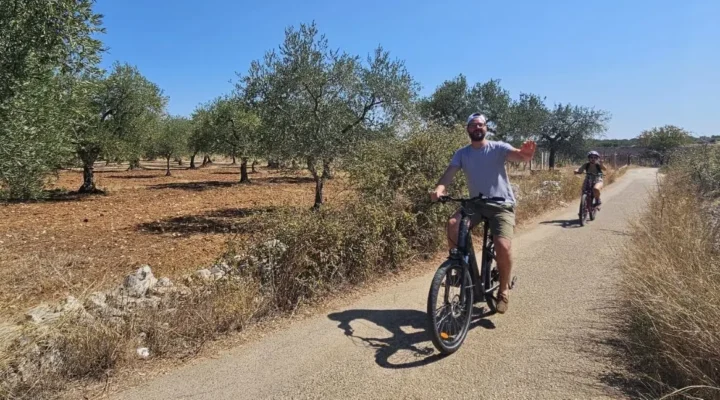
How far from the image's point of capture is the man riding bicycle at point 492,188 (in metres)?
4.34

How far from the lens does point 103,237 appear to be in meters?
12.4

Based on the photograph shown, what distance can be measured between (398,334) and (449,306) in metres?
0.66

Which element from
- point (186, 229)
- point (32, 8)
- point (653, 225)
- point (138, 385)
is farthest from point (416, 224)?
point (186, 229)

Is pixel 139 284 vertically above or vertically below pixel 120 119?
below

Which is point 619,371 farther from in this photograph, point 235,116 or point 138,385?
point 235,116

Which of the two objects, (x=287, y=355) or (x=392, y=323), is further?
(x=392, y=323)

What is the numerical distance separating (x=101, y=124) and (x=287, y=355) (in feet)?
82.5

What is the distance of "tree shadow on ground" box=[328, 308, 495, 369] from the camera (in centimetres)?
377

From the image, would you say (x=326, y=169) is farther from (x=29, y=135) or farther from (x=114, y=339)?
(x=114, y=339)

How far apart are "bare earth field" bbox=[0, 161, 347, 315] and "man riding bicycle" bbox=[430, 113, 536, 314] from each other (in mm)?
2501

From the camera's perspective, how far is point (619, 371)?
3367mm

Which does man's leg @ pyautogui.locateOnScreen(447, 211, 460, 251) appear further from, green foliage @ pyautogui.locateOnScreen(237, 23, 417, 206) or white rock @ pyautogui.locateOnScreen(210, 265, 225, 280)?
green foliage @ pyautogui.locateOnScreen(237, 23, 417, 206)

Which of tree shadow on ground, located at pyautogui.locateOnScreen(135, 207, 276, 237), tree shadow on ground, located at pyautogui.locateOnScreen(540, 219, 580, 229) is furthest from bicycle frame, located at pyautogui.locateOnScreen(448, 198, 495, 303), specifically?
tree shadow on ground, located at pyautogui.locateOnScreen(135, 207, 276, 237)

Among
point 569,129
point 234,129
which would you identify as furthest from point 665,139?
point 234,129
